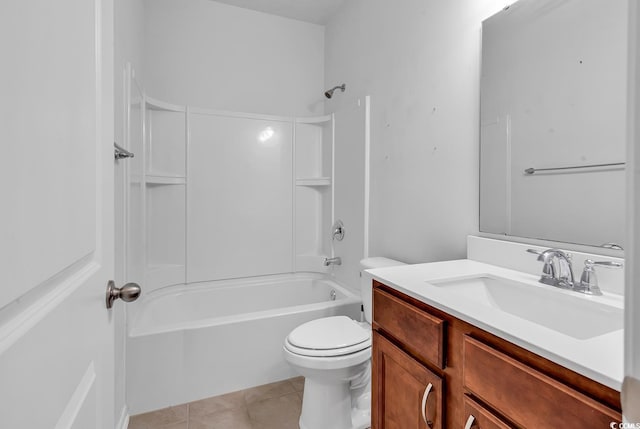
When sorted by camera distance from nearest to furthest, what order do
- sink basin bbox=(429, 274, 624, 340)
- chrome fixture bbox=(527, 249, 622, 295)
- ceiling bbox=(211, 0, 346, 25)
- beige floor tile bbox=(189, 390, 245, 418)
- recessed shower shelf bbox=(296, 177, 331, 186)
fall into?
sink basin bbox=(429, 274, 624, 340) → chrome fixture bbox=(527, 249, 622, 295) → beige floor tile bbox=(189, 390, 245, 418) → ceiling bbox=(211, 0, 346, 25) → recessed shower shelf bbox=(296, 177, 331, 186)

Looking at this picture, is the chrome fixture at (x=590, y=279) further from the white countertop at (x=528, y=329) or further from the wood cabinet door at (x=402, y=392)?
the wood cabinet door at (x=402, y=392)

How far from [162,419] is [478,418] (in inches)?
65.1

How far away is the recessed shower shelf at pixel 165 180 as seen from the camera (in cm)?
232

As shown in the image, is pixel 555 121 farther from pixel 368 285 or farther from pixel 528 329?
pixel 368 285

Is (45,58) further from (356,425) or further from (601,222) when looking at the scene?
(356,425)

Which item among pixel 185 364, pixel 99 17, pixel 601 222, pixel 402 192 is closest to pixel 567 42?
pixel 601 222

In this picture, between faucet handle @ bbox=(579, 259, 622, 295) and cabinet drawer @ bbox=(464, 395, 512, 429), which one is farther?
faucet handle @ bbox=(579, 259, 622, 295)

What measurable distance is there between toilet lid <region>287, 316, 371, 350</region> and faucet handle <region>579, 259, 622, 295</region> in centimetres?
91

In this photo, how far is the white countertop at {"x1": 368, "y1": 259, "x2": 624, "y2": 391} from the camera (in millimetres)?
572

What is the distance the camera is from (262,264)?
2.80 m

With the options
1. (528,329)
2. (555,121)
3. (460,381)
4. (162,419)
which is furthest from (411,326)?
(162,419)

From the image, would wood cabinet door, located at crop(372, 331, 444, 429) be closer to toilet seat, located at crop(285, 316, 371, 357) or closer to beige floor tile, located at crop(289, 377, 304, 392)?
toilet seat, located at crop(285, 316, 371, 357)

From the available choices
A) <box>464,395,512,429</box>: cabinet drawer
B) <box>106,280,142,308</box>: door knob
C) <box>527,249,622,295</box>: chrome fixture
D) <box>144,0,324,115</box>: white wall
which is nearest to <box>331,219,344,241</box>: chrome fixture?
<box>144,0,324,115</box>: white wall

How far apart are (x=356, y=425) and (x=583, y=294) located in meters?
1.20
